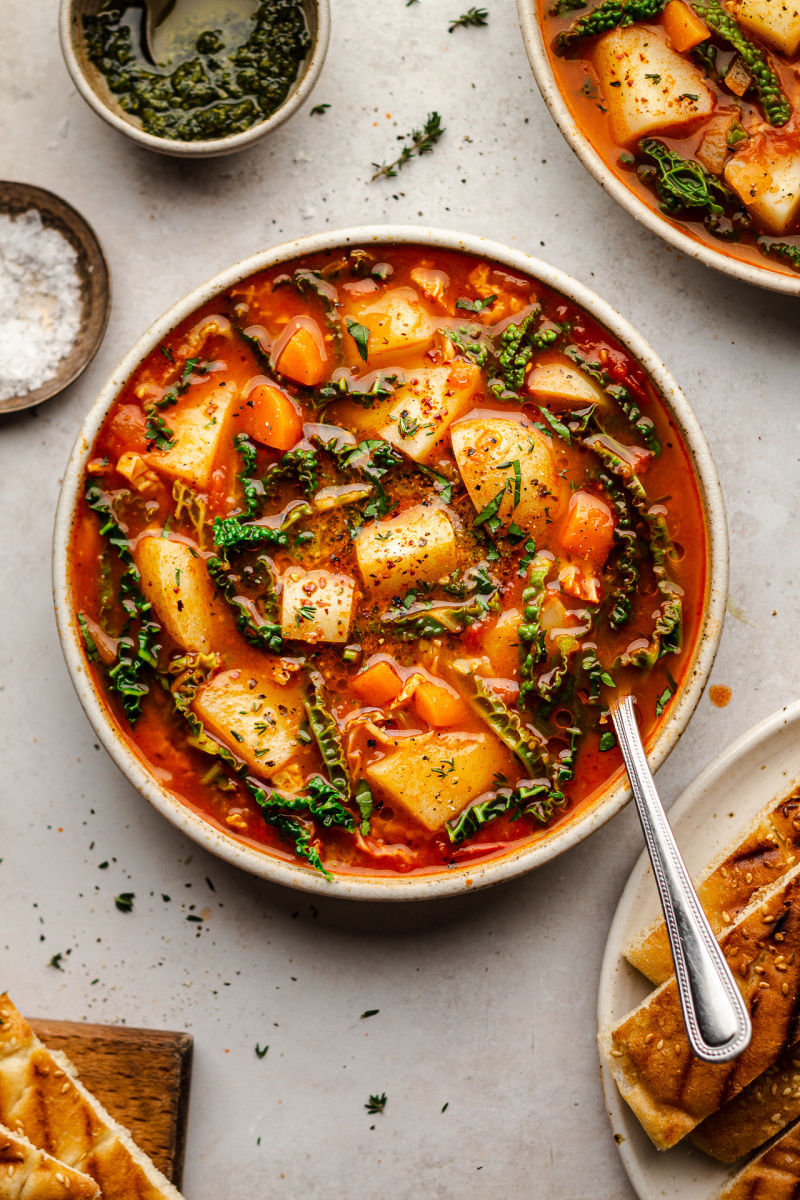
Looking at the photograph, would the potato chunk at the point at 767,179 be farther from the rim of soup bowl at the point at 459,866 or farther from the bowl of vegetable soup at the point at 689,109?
the rim of soup bowl at the point at 459,866

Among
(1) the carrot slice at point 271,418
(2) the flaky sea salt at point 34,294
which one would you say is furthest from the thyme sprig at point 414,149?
(2) the flaky sea salt at point 34,294

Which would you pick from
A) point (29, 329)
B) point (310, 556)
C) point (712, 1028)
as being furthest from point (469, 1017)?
point (29, 329)

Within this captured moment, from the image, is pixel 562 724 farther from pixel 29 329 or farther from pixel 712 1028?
pixel 29 329

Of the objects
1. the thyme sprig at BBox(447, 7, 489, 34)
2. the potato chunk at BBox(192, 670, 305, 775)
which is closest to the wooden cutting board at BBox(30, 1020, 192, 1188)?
the potato chunk at BBox(192, 670, 305, 775)

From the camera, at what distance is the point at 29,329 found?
4000 millimetres

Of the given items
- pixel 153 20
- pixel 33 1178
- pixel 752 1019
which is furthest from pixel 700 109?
pixel 33 1178

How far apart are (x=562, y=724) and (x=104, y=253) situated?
279 centimetres

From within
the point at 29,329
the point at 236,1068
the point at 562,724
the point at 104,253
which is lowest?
the point at 236,1068

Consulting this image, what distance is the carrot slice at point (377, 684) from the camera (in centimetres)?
358

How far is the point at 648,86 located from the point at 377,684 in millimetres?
2687

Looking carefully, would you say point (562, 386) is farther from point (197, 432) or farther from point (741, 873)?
point (741, 873)

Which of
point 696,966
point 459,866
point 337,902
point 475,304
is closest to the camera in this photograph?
point 696,966

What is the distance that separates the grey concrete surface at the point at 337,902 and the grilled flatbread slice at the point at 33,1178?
0.64 metres

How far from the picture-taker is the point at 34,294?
403 cm
